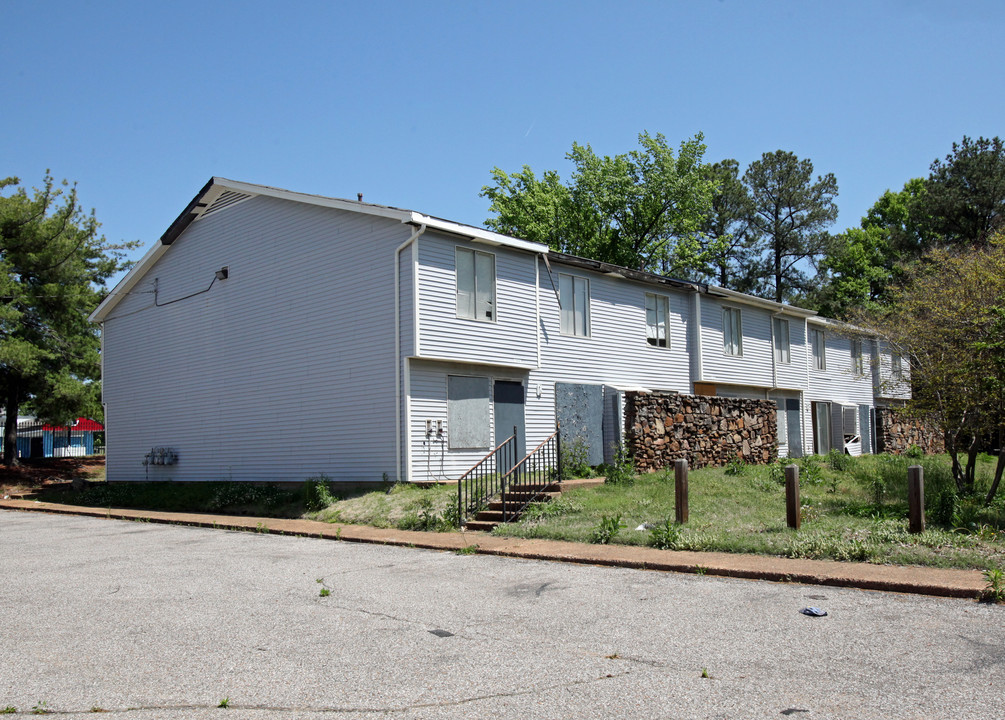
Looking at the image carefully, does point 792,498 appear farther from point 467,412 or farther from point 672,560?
point 467,412

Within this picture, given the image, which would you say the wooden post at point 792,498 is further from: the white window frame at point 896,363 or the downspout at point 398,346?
the downspout at point 398,346

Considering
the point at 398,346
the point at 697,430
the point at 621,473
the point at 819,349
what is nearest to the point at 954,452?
the point at 621,473

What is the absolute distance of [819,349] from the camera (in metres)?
33.7

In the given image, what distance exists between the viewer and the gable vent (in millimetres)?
22688

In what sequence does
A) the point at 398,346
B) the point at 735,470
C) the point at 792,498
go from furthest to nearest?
the point at 735,470 < the point at 398,346 < the point at 792,498

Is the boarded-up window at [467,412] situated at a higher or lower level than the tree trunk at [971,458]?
higher

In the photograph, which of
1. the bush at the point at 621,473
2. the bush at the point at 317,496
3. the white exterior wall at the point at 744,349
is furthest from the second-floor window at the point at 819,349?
the bush at the point at 317,496

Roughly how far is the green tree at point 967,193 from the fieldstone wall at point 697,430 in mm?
28375

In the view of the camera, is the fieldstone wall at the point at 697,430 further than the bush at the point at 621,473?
Yes

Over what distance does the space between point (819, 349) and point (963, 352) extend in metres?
20.0

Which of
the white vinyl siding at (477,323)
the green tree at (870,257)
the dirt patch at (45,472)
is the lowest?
the dirt patch at (45,472)

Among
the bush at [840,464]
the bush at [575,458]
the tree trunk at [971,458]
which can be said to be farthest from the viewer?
the bush at [840,464]

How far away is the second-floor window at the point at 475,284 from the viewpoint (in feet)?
62.6

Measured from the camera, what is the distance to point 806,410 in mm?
31766
